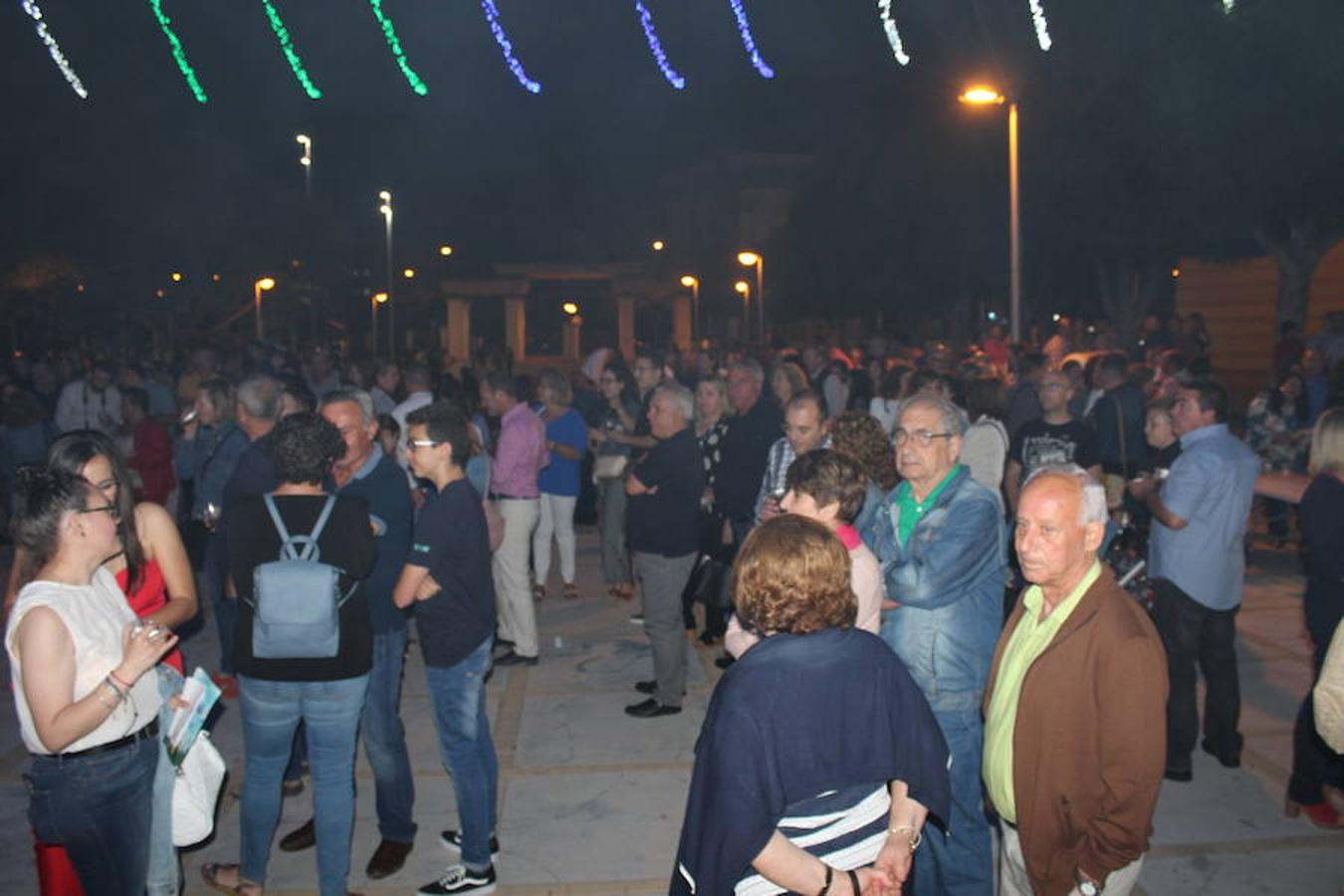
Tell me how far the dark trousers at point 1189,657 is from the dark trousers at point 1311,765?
1.59 ft


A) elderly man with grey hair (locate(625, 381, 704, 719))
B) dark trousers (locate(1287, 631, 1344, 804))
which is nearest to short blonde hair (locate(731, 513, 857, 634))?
dark trousers (locate(1287, 631, 1344, 804))

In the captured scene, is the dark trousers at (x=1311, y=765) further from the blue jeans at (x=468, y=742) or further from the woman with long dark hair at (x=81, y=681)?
the woman with long dark hair at (x=81, y=681)

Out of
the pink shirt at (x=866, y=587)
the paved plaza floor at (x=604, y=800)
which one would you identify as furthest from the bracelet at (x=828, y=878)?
the paved plaza floor at (x=604, y=800)

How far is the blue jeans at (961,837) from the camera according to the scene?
4207mm

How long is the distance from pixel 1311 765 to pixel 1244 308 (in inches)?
913

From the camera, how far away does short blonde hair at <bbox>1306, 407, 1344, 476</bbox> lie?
5211 mm

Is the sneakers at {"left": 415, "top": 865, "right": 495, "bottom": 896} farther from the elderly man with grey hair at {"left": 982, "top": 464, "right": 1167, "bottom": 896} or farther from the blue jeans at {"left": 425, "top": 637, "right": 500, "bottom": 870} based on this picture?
the elderly man with grey hair at {"left": 982, "top": 464, "right": 1167, "bottom": 896}

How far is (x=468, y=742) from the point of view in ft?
16.3

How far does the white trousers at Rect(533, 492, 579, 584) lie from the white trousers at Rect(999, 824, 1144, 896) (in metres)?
6.72

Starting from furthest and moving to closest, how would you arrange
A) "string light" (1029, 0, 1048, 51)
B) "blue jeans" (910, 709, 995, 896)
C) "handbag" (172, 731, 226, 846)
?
"string light" (1029, 0, 1048, 51), "blue jeans" (910, 709, 995, 896), "handbag" (172, 731, 226, 846)

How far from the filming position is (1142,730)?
3.20 metres

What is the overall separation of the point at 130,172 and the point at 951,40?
21.2 m

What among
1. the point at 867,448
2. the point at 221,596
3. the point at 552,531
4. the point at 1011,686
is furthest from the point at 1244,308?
the point at 1011,686

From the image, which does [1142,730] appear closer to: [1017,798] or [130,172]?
[1017,798]
